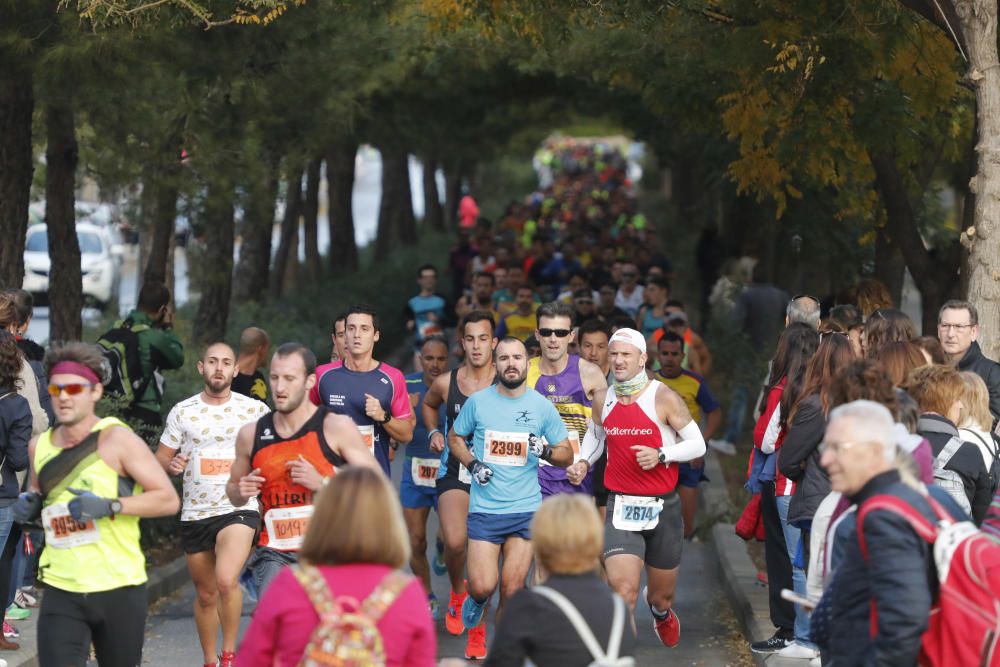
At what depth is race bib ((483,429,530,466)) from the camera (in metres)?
8.50

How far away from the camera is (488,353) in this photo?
9570 mm

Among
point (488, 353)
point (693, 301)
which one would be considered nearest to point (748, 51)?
point (488, 353)

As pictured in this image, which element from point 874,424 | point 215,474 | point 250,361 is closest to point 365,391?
point 250,361

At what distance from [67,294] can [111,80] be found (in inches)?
108

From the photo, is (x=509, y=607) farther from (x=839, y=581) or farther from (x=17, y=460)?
(x=17, y=460)

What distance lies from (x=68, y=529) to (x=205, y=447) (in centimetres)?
190

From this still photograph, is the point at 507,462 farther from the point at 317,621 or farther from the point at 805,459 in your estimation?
the point at 317,621

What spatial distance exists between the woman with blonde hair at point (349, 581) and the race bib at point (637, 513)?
13.3 feet

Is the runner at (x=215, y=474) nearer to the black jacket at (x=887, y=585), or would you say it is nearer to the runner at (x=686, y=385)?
the black jacket at (x=887, y=585)

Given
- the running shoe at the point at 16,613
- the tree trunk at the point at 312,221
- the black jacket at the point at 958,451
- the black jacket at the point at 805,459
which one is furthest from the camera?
the tree trunk at the point at 312,221

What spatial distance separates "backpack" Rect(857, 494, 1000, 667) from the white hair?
162mm

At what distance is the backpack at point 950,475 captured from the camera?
6.97 metres

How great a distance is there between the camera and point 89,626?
6.21 m

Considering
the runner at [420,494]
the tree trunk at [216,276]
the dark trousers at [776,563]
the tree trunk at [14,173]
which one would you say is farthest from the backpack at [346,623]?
the tree trunk at [216,276]
